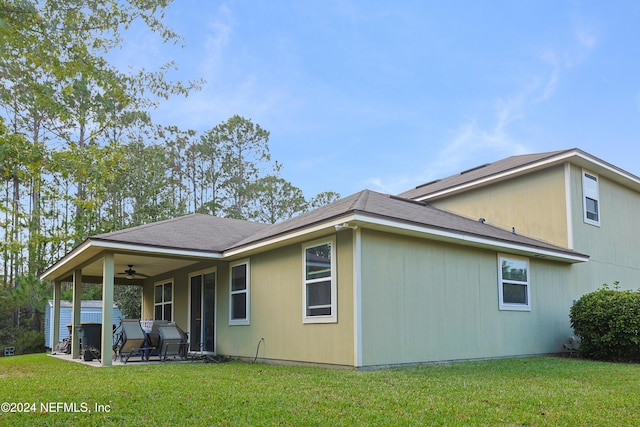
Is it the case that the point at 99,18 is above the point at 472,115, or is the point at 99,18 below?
below

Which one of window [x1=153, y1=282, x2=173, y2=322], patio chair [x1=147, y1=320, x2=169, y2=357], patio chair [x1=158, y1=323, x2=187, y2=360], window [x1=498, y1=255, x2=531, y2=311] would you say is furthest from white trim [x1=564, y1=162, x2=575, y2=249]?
window [x1=153, y1=282, x2=173, y2=322]

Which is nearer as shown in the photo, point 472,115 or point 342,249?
point 342,249

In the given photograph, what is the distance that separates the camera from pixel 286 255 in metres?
10.7

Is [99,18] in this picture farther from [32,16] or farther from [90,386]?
[90,386]

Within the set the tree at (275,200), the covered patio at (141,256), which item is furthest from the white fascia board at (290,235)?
the tree at (275,200)

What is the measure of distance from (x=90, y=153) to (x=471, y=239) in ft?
22.4

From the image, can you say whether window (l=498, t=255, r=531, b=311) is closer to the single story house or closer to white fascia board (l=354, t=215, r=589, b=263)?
the single story house

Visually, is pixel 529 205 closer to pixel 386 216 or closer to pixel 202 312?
pixel 386 216

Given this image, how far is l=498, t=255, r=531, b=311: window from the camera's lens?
11.5m

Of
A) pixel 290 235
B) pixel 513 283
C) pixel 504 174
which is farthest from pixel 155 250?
pixel 504 174

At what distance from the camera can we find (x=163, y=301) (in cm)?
1612

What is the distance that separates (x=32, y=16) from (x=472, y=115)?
48.7 feet

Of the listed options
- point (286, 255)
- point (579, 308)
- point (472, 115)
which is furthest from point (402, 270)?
point (472, 115)

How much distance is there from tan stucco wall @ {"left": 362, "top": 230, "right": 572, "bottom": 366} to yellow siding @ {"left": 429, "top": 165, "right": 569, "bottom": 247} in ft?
4.36
